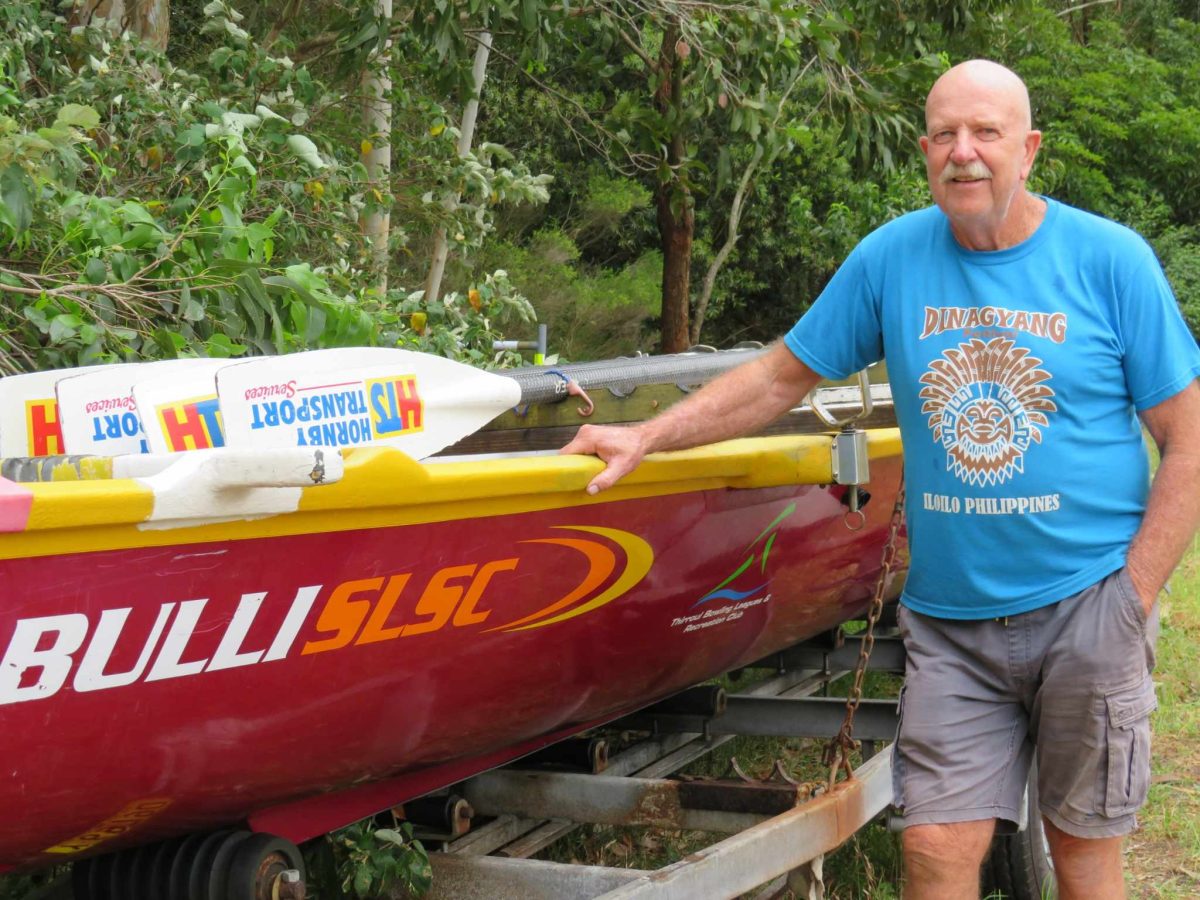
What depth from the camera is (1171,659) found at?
19.8ft

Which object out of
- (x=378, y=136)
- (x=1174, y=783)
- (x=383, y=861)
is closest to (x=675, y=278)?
(x=378, y=136)

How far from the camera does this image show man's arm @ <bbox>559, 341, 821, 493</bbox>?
2.89 metres

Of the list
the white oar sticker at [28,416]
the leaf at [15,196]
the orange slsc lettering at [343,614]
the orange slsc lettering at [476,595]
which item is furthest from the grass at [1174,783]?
the leaf at [15,196]

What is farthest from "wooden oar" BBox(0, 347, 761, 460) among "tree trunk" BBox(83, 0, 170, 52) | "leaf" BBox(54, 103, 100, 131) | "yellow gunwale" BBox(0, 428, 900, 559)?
"tree trunk" BBox(83, 0, 170, 52)

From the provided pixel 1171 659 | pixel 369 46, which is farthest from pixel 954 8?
pixel 1171 659

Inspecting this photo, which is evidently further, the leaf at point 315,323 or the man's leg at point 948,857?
the leaf at point 315,323

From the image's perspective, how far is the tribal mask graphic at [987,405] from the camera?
97.7 inches

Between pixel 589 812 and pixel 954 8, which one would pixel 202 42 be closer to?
pixel 954 8

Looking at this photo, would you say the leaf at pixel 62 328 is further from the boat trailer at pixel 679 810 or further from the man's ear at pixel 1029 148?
the man's ear at pixel 1029 148

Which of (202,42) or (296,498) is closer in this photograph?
(296,498)

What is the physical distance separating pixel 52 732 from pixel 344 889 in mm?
1191

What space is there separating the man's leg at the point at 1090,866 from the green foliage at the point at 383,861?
49.5 inches

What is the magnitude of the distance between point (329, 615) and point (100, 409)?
2.14 ft

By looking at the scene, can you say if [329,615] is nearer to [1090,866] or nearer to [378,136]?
[1090,866]
